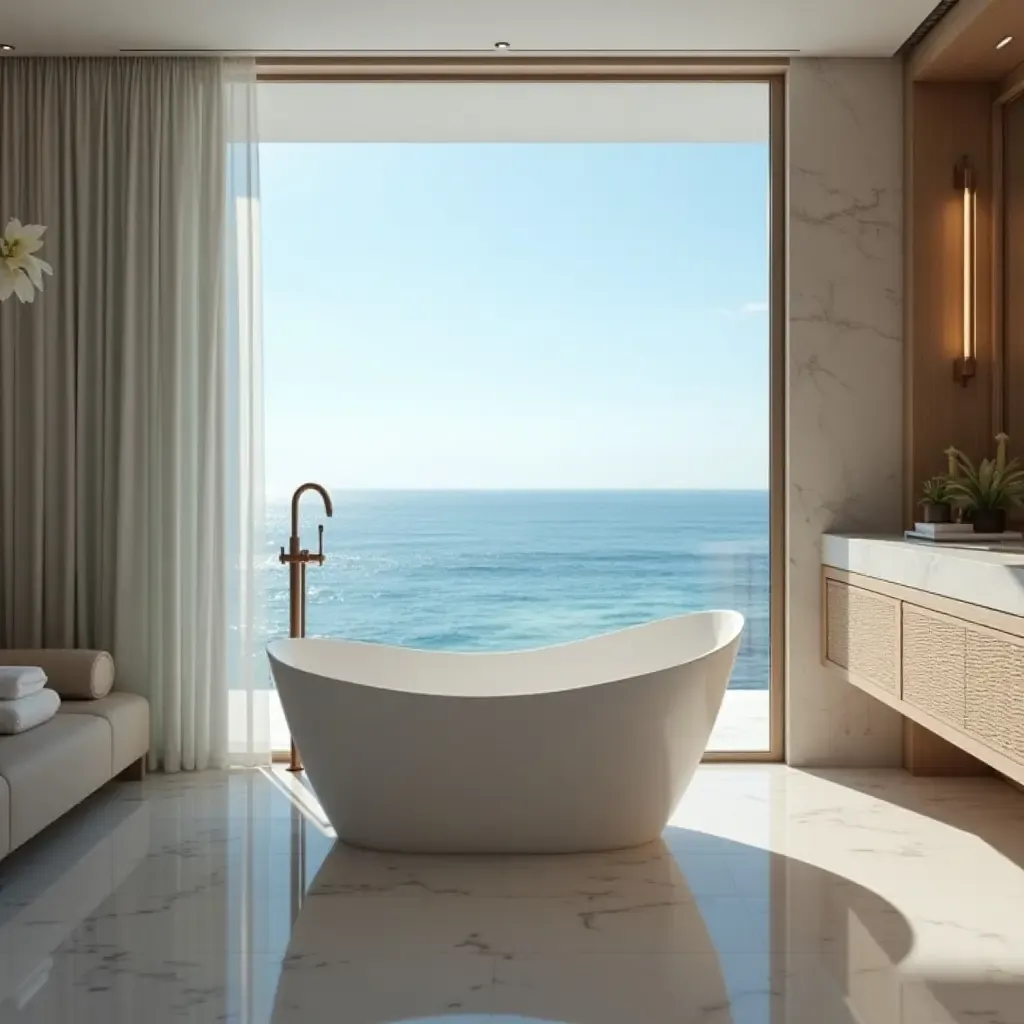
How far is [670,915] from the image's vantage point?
10.3 feet

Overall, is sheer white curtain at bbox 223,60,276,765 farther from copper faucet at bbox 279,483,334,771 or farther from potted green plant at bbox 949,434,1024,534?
potted green plant at bbox 949,434,1024,534

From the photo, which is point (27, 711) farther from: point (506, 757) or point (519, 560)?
point (519, 560)

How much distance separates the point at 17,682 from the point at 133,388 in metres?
1.37

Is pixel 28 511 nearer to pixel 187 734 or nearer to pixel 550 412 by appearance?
pixel 187 734

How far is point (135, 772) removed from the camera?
466cm

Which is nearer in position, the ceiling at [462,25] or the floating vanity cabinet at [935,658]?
the floating vanity cabinet at [935,658]

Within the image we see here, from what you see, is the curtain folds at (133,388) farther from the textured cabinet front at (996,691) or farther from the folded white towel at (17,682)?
the textured cabinet front at (996,691)

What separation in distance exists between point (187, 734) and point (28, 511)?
40.2 inches

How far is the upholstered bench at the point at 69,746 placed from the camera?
3.39 m

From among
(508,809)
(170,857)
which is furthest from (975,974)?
(170,857)

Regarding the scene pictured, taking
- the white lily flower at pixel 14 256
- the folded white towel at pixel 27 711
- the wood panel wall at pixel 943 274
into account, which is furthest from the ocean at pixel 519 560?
the white lily flower at pixel 14 256

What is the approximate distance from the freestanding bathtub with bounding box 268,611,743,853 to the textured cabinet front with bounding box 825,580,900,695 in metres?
0.58

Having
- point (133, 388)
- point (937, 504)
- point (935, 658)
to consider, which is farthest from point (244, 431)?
point (935, 658)

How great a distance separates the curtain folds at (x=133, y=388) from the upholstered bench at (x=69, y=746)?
0.94 ft
